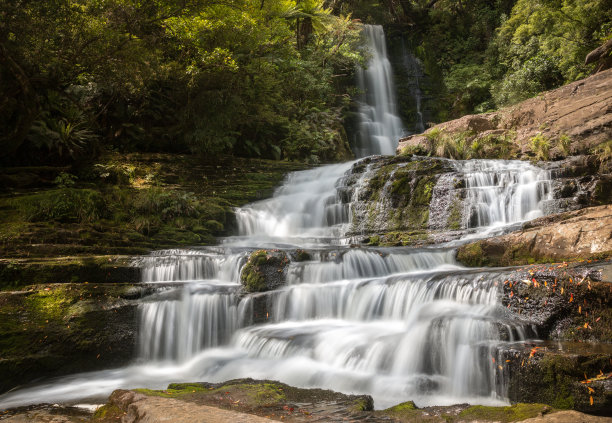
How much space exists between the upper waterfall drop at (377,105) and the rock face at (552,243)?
556 inches

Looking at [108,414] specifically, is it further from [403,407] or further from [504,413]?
[504,413]

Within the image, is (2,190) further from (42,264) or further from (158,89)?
(158,89)

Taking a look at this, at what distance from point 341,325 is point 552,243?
11.7 ft

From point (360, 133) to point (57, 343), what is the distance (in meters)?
18.4

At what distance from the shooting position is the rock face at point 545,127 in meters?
11.7

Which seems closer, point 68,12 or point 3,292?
point 3,292

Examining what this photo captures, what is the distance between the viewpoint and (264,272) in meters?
7.26

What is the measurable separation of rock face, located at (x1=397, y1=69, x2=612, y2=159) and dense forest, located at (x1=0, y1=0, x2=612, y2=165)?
149 inches

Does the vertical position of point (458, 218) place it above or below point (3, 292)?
→ above

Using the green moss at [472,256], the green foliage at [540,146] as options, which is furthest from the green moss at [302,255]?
the green foliage at [540,146]

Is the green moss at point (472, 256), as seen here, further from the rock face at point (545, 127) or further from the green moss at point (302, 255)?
the rock face at point (545, 127)

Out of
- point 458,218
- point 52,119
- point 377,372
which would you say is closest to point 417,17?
point 458,218

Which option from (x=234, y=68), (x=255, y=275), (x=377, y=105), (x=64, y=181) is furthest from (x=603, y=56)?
(x=64, y=181)

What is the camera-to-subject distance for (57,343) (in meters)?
5.67
